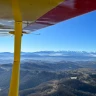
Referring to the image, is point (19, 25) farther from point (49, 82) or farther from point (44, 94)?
point (49, 82)

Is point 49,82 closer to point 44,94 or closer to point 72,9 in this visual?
point 44,94

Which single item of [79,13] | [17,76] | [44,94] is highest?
[79,13]

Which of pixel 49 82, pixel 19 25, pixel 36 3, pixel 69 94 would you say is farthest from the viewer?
pixel 49 82

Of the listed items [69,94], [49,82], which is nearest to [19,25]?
[69,94]

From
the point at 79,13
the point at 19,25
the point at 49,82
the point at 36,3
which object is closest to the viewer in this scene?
the point at 36,3

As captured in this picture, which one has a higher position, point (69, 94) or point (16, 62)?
point (16, 62)

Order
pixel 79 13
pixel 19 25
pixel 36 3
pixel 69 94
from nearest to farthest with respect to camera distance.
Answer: pixel 36 3 → pixel 79 13 → pixel 19 25 → pixel 69 94

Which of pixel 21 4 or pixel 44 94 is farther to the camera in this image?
pixel 44 94

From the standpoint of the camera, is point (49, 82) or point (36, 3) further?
point (49, 82)

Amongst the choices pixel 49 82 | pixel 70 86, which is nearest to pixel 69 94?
pixel 70 86
